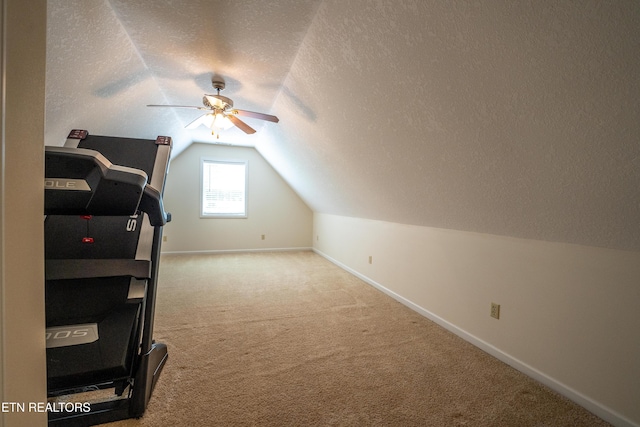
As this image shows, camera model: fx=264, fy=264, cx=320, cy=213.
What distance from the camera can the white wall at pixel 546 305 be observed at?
1.32 metres

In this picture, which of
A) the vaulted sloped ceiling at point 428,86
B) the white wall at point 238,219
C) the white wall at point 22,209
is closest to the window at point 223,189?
the white wall at point 238,219

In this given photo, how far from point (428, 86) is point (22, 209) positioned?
167 centimetres

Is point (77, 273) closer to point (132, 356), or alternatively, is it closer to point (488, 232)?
point (132, 356)

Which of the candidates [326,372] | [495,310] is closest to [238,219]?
[326,372]

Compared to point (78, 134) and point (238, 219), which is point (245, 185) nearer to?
point (238, 219)

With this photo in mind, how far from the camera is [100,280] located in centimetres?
147

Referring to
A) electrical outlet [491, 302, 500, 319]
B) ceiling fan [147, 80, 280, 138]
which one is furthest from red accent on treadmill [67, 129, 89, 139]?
electrical outlet [491, 302, 500, 319]

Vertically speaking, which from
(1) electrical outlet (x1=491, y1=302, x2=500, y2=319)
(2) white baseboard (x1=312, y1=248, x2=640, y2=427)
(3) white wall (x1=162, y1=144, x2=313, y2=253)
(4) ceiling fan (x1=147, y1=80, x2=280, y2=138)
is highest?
(4) ceiling fan (x1=147, y1=80, x2=280, y2=138)

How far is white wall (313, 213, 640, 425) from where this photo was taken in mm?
1317

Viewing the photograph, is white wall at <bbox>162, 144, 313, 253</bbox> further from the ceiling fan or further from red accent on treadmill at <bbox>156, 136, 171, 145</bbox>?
red accent on treadmill at <bbox>156, 136, 171, 145</bbox>

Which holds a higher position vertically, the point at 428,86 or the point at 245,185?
the point at 428,86

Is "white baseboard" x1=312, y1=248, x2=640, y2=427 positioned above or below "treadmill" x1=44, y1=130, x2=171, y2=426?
below

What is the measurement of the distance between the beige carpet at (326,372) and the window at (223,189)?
107 inches

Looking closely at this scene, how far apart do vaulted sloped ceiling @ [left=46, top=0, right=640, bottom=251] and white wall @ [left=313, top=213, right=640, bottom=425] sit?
136 millimetres
